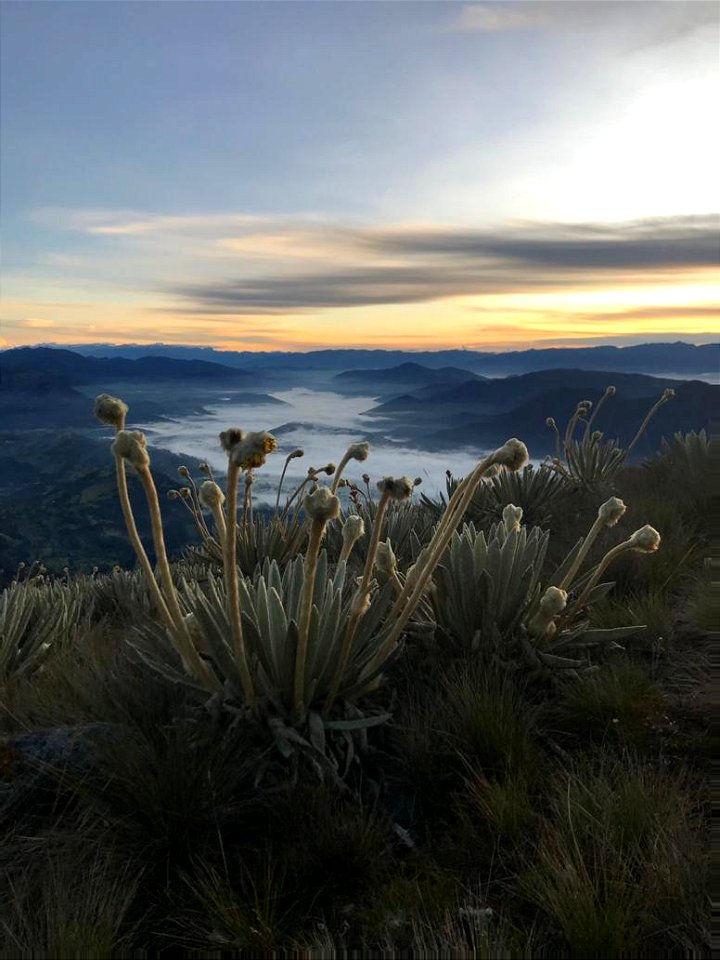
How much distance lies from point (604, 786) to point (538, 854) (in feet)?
1.22

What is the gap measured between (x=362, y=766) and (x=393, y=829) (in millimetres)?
362

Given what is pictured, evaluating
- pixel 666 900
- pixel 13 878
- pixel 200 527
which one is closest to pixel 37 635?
pixel 200 527

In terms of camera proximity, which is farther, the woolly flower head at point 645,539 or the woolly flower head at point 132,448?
the woolly flower head at point 645,539

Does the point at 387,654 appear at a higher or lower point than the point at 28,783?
higher

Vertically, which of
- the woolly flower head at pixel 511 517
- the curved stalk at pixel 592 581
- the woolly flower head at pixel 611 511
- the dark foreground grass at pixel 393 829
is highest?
the woolly flower head at pixel 611 511

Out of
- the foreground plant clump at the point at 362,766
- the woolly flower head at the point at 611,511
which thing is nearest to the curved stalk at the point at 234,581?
the foreground plant clump at the point at 362,766

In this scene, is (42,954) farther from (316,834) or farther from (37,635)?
(37,635)

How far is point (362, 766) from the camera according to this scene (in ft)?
10.5

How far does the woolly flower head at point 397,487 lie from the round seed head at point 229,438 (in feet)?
2.04

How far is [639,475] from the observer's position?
10.7 metres

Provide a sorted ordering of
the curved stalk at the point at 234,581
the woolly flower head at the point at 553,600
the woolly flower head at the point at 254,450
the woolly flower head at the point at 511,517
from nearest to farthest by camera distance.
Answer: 1. the woolly flower head at the point at 254,450
2. the curved stalk at the point at 234,581
3. the woolly flower head at the point at 553,600
4. the woolly flower head at the point at 511,517

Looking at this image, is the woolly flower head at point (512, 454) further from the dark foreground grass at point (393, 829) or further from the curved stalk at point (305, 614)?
the dark foreground grass at point (393, 829)

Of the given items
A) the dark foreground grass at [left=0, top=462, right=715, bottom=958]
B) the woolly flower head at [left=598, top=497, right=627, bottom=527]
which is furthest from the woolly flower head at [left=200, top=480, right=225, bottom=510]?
the woolly flower head at [left=598, top=497, right=627, bottom=527]

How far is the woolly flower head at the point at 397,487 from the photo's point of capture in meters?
2.92
